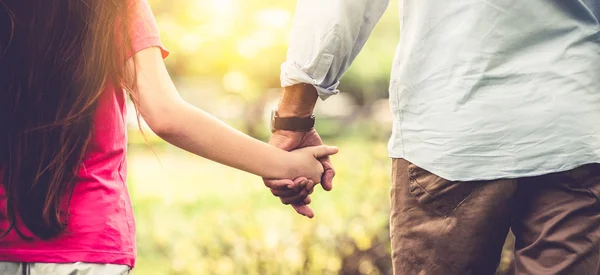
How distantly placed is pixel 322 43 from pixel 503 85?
23.9 inches

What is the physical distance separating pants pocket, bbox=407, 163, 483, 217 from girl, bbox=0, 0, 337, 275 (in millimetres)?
781

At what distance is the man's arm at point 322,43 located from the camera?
97.3 inches

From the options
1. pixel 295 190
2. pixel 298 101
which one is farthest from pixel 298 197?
pixel 298 101

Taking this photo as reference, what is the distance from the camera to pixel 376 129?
774cm

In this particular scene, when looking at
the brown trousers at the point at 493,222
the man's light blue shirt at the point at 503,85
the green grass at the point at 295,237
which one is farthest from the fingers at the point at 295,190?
the green grass at the point at 295,237

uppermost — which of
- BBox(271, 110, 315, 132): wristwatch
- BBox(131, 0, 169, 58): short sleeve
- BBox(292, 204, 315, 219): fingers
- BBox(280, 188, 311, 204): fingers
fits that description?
BBox(131, 0, 169, 58): short sleeve

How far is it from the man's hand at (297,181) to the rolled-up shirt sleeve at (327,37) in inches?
9.0

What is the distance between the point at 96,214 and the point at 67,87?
1.02 ft

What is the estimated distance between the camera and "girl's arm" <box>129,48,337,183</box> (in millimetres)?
2131

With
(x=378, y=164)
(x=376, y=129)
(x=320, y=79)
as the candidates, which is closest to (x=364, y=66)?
(x=376, y=129)

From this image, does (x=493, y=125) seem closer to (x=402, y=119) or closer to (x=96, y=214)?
(x=402, y=119)

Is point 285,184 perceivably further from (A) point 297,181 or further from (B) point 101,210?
(B) point 101,210

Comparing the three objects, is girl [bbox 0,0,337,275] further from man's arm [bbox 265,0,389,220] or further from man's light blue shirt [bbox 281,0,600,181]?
man's light blue shirt [bbox 281,0,600,181]

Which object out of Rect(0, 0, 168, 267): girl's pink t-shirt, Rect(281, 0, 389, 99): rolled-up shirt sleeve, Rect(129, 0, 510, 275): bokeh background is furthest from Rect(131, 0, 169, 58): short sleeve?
Rect(281, 0, 389, 99): rolled-up shirt sleeve
